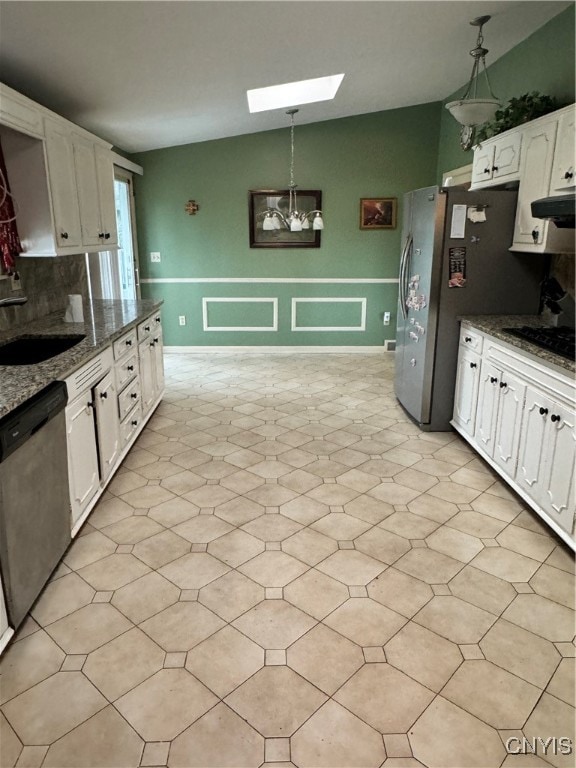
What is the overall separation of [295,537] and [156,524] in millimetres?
725

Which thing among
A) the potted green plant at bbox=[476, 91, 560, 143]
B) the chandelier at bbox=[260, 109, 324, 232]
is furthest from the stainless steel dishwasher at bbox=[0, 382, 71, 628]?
the chandelier at bbox=[260, 109, 324, 232]

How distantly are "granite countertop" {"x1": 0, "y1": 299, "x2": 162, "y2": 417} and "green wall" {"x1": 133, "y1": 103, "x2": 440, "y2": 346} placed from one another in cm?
195

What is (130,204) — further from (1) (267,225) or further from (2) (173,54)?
(2) (173,54)

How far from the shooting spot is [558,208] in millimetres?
2340

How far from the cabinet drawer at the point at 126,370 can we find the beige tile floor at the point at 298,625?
21.3 inches

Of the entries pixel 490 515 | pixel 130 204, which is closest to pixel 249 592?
pixel 490 515

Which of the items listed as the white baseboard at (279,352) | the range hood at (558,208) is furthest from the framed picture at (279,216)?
the range hood at (558,208)

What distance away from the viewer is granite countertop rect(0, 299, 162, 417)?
6.36 feet

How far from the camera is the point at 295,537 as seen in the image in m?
2.51

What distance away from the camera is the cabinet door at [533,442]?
2502mm

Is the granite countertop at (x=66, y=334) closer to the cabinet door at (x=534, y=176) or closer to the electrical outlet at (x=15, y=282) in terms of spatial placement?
the electrical outlet at (x=15, y=282)

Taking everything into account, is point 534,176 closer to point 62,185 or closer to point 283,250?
point 62,185

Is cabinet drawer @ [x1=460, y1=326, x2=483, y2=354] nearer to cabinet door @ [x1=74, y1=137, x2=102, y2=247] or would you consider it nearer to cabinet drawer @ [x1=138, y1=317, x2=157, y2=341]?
cabinet drawer @ [x1=138, y1=317, x2=157, y2=341]

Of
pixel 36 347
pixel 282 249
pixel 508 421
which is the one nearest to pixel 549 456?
pixel 508 421
